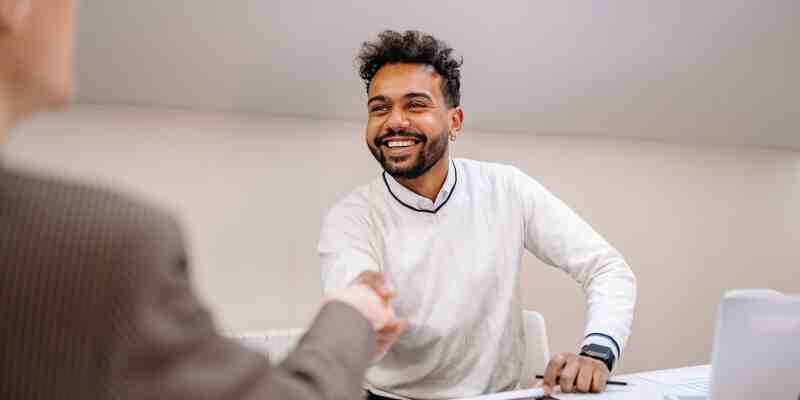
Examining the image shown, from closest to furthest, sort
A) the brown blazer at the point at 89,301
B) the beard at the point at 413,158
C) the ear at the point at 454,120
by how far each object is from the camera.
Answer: the brown blazer at the point at 89,301
the beard at the point at 413,158
the ear at the point at 454,120

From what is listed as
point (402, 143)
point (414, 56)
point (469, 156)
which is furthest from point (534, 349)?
point (469, 156)

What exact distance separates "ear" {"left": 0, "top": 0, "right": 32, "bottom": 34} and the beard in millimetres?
1377

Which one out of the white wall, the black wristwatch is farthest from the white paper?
the white wall

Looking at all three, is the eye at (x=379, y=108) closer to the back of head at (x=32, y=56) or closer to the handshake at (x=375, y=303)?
the handshake at (x=375, y=303)

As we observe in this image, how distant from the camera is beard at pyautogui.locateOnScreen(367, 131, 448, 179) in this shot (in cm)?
186

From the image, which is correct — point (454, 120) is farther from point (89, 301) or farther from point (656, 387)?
point (89, 301)

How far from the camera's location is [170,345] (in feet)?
1.53

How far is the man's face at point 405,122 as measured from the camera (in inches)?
72.9

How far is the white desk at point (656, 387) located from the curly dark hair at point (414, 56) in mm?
962

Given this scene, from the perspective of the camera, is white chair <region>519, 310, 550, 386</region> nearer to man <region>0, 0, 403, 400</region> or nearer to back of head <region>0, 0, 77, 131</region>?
man <region>0, 0, 403, 400</region>

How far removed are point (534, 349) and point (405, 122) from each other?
74 centimetres

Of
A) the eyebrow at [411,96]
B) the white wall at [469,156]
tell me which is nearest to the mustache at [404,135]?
the eyebrow at [411,96]

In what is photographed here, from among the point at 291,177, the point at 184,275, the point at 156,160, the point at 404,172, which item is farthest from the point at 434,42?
the point at 184,275

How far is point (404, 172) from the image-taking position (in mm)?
1869
